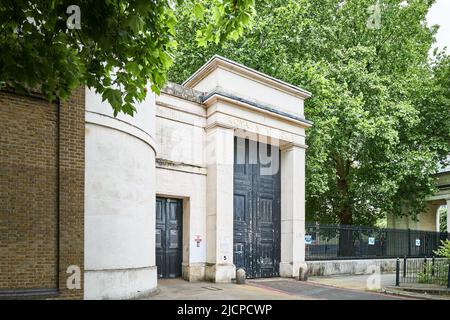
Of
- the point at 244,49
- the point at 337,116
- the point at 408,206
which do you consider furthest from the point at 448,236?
the point at 244,49

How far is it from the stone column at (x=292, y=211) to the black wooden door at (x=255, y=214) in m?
0.23

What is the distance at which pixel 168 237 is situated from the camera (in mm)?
13812

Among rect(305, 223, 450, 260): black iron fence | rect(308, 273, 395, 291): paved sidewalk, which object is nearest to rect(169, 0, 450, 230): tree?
rect(305, 223, 450, 260): black iron fence

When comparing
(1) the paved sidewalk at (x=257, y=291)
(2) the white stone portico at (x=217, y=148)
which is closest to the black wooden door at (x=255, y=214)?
(2) the white stone portico at (x=217, y=148)

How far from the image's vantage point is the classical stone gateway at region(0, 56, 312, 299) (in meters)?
8.25

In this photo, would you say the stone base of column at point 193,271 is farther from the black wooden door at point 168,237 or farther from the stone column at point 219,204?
the black wooden door at point 168,237

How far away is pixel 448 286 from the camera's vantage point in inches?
503

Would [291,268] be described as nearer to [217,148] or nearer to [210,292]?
[210,292]

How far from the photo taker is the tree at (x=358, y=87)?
67.0 feet

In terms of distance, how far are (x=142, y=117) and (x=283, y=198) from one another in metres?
7.18

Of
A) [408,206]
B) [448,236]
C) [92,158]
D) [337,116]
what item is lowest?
[448,236]

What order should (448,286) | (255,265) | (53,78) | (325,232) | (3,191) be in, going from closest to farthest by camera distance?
(53,78), (3,191), (448,286), (255,265), (325,232)

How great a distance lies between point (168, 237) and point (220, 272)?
199 cm
